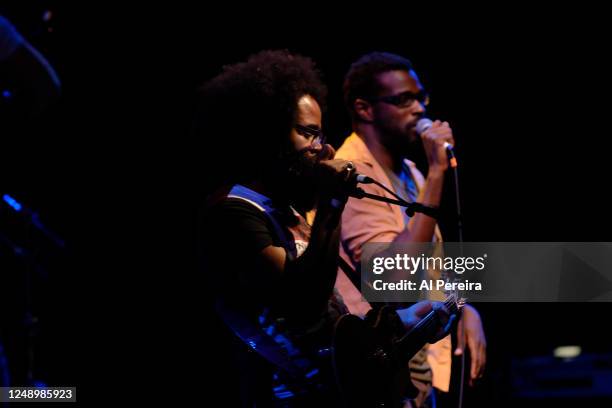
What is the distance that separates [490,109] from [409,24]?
2.57 ft

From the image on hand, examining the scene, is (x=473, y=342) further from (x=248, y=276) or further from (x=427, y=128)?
(x=248, y=276)

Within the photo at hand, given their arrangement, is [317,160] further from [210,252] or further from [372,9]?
[372,9]

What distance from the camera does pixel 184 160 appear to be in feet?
14.1

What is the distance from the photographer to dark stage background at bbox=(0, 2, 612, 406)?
4.14 m

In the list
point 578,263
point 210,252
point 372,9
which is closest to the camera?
point 210,252

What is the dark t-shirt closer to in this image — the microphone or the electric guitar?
the electric guitar

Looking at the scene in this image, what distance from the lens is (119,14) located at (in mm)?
4223

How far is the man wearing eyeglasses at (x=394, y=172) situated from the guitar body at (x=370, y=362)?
1.14ft

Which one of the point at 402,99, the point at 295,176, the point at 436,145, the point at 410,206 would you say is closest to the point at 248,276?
the point at 295,176

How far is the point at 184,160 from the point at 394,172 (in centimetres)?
150

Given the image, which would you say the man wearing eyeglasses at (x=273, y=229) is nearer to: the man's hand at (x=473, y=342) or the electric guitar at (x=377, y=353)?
the electric guitar at (x=377, y=353)

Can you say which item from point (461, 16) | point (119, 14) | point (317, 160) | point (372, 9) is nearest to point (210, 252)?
point (317, 160)

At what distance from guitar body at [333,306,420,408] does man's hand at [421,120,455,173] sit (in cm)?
87

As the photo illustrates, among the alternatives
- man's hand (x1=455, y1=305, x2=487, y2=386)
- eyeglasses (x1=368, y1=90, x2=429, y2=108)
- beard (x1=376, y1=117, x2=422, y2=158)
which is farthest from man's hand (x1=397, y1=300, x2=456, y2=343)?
eyeglasses (x1=368, y1=90, x2=429, y2=108)
